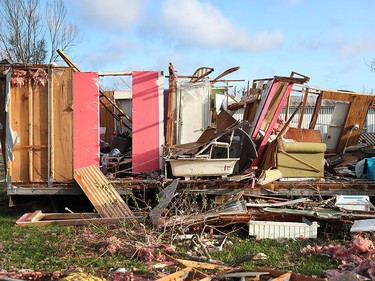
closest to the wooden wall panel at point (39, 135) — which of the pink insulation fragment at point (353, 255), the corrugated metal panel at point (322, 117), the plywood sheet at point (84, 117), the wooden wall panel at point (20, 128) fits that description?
the wooden wall panel at point (20, 128)

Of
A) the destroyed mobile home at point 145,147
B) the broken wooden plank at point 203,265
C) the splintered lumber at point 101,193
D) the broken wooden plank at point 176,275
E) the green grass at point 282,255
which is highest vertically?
the destroyed mobile home at point 145,147

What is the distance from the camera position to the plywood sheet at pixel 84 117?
917 cm

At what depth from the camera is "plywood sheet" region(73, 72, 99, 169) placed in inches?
361

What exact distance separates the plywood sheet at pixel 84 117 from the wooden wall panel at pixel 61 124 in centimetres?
11

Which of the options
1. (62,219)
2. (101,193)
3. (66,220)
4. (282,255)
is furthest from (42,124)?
(282,255)

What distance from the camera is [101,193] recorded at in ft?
28.1

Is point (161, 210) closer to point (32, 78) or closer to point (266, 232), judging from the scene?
point (266, 232)

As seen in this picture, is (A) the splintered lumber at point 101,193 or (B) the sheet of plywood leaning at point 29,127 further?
(B) the sheet of plywood leaning at point 29,127

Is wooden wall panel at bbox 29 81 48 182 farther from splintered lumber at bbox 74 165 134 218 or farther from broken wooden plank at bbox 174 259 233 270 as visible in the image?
broken wooden plank at bbox 174 259 233 270

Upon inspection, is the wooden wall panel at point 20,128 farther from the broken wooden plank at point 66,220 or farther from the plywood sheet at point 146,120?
the plywood sheet at point 146,120

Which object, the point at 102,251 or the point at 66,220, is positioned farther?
the point at 66,220

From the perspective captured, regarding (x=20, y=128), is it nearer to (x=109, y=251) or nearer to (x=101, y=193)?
(x=101, y=193)

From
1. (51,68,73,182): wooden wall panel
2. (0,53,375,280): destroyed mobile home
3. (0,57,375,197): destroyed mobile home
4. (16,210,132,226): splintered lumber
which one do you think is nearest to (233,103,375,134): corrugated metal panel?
(0,57,375,197): destroyed mobile home

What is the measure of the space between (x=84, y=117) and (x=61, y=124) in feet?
1.61
